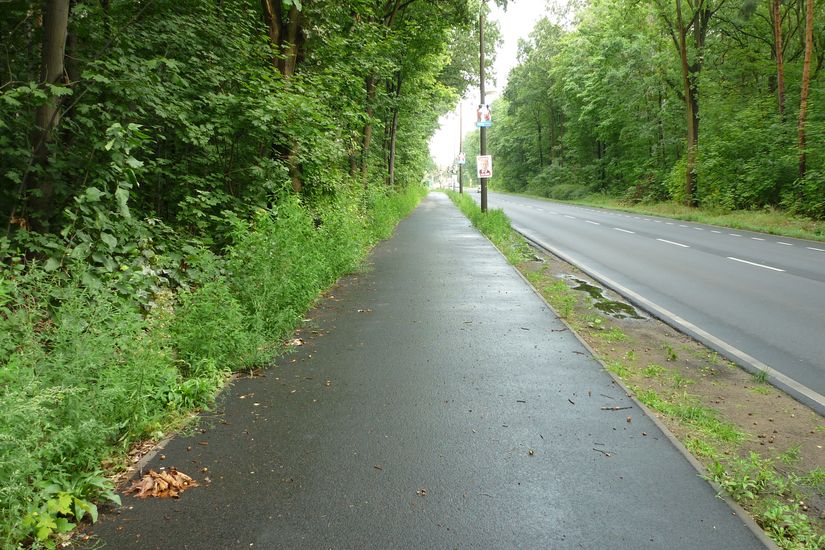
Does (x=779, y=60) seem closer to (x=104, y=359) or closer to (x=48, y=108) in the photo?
(x=48, y=108)

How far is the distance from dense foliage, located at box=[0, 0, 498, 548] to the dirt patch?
142 inches

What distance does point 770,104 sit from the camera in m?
24.4

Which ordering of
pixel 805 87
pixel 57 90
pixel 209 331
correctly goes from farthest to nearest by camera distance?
pixel 805 87 < pixel 209 331 < pixel 57 90

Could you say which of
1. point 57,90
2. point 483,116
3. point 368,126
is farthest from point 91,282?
point 483,116

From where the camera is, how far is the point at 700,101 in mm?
28688

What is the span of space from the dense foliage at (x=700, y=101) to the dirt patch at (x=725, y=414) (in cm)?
1809

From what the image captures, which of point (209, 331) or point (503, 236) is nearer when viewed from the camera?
point (209, 331)

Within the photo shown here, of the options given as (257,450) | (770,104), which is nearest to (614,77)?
(770,104)

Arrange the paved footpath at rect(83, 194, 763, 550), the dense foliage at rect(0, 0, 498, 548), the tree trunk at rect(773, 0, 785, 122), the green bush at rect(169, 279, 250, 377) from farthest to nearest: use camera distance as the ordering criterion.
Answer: the tree trunk at rect(773, 0, 785, 122) → the green bush at rect(169, 279, 250, 377) → the dense foliage at rect(0, 0, 498, 548) → the paved footpath at rect(83, 194, 763, 550)

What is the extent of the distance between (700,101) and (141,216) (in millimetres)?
29990

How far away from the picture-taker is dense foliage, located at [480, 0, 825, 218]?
22703 millimetres

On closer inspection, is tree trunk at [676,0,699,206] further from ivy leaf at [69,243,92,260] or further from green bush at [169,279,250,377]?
ivy leaf at [69,243,92,260]

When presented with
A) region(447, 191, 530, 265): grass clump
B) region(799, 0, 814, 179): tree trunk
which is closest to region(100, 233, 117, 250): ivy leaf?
region(447, 191, 530, 265): grass clump

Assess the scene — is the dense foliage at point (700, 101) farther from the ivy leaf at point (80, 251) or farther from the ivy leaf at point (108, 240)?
the ivy leaf at point (80, 251)
